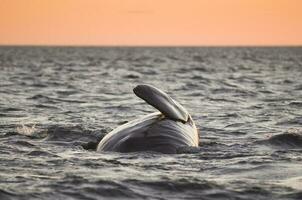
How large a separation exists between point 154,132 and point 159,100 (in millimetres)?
493

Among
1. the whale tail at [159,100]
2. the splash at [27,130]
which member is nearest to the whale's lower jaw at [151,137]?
the whale tail at [159,100]

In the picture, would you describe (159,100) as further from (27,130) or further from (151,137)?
(27,130)

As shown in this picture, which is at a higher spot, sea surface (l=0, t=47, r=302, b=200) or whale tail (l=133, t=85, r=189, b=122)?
whale tail (l=133, t=85, r=189, b=122)

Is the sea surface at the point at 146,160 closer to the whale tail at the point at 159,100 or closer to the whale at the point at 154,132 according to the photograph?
the whale at the point at 154,132

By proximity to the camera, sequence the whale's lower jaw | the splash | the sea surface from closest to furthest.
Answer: the sea surface, the whale's lower jaw, the splash

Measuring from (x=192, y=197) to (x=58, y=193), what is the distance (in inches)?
61.1

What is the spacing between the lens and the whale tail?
35.5ft

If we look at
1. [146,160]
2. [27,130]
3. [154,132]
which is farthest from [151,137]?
[27,130]

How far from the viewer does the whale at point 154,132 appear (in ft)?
35.4

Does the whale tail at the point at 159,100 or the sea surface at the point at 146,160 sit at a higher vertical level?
the whale tail at the point at 159,100

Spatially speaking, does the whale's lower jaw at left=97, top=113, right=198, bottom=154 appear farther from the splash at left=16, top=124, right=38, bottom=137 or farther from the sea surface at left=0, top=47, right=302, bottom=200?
the splash at left=16, top=124, right=38, bottom=137

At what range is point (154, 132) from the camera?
1087cm

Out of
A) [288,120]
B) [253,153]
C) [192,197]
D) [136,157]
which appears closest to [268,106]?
[288,120]

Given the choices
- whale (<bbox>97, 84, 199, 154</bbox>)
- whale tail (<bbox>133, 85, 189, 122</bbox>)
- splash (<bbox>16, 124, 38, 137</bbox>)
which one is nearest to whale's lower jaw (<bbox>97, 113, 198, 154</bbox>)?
whale (<bbox>97, 84, 199, 154</bbox>)
